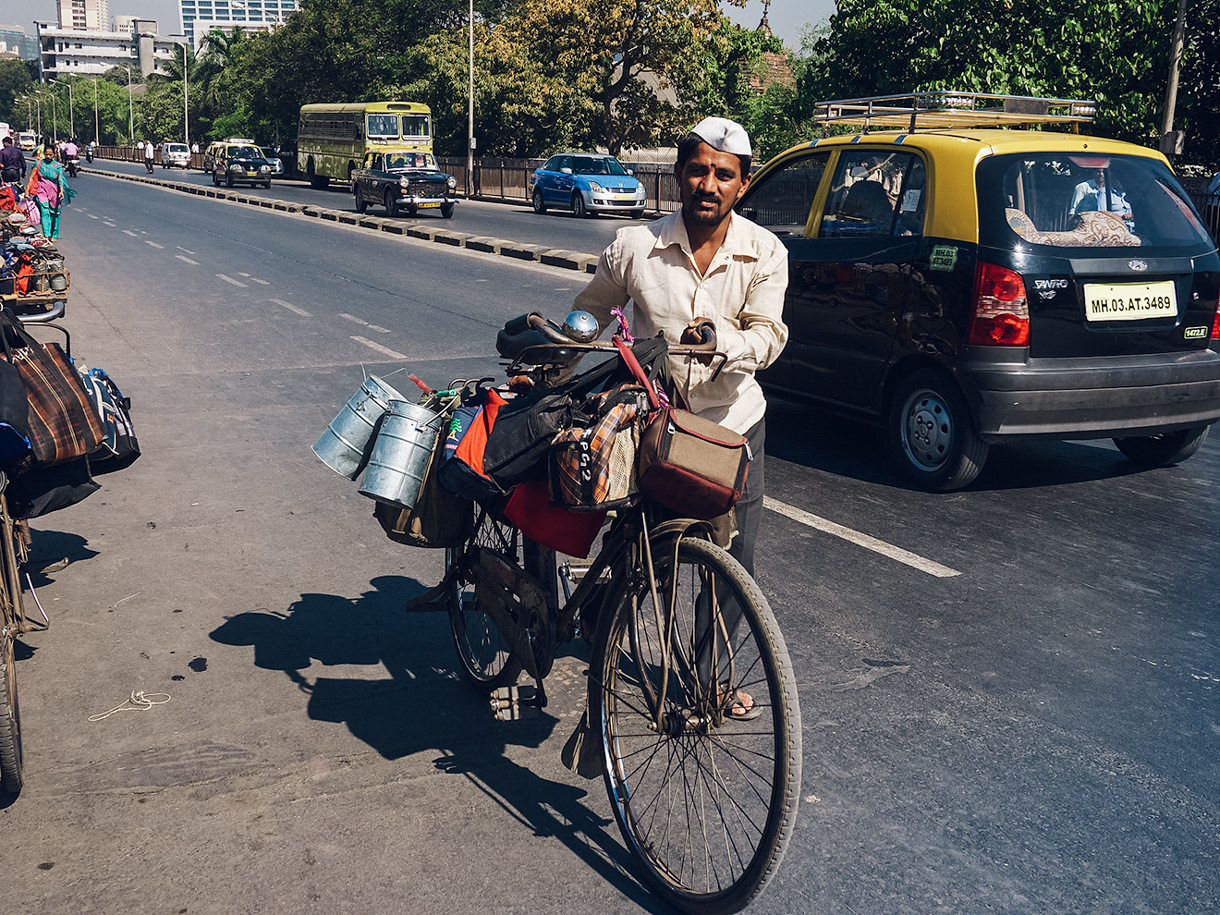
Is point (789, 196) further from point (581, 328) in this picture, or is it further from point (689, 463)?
point (689, 463)

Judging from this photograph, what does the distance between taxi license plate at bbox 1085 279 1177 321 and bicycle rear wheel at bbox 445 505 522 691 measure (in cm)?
361

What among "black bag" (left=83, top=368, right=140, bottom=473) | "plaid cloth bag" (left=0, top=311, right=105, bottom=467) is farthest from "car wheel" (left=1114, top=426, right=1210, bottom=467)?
"plaid cloth bag" (left=0, top=311, right=105, bottom=467)

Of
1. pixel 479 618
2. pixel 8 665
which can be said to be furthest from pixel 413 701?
pixel 8 665

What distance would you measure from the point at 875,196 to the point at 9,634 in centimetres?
498

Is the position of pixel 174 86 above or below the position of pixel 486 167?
above

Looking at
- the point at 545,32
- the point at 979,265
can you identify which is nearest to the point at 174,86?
the point at 545,32

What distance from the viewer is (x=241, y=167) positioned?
166 feet

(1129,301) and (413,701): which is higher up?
(1129,301)

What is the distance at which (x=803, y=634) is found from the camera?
4508mm

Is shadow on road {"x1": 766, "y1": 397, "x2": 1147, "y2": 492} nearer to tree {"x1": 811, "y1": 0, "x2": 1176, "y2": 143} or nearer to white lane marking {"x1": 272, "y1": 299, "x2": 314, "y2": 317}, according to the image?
white lane marking {"x1": 272, "y1": 299, "x2": 314, "y2": 317}

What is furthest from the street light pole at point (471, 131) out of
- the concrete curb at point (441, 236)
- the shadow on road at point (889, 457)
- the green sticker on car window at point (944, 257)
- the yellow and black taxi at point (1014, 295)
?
the green sticker on car window at point (944, 257)

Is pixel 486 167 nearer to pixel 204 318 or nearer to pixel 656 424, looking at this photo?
pixel 204 318

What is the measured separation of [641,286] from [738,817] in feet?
4.79

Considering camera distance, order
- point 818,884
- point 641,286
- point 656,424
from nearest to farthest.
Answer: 1. point 656,424
2. point 818,884
3. point 641,286
